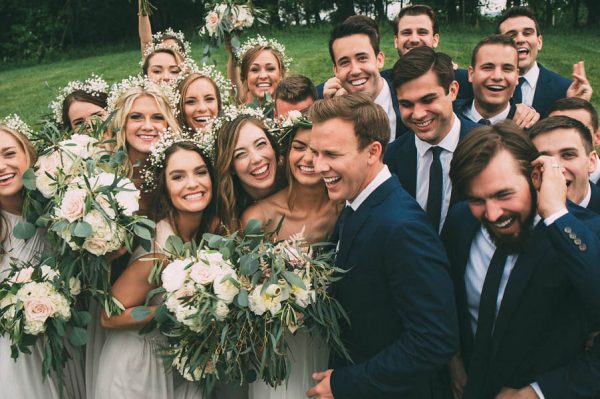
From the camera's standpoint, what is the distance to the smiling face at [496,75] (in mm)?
5031

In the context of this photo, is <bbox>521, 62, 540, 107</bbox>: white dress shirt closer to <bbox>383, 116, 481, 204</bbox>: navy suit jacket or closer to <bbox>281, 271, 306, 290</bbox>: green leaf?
<bbox>383, 116, 481, 204</bbox>: navy suit jacket

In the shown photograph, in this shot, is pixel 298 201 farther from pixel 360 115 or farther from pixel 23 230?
pixel 23 230

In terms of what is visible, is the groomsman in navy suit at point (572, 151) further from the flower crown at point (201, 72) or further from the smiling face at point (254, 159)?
the flower crown at point (201, 72)

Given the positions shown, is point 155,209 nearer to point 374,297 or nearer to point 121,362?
point 121,362

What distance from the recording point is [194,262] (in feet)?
11.7

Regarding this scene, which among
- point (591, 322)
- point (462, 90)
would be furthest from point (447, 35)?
point (591, 322)

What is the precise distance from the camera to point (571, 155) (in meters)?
3.82

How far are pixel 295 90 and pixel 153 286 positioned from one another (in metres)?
2.50

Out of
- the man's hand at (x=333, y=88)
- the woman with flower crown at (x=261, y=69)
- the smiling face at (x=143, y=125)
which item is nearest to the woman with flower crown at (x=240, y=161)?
the smiling face at (x=143, y=125)

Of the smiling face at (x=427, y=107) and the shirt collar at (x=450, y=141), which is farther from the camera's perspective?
the shirt collar at (x=450, y=141)

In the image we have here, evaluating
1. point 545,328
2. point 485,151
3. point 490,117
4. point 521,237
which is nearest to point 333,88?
point 490,117

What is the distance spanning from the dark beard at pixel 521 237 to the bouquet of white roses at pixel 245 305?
1005 millimetres

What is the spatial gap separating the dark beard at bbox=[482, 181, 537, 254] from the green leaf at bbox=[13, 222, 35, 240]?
3.18 meters

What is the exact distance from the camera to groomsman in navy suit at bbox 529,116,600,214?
382 centimetres
